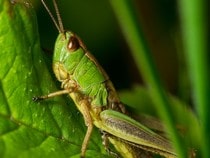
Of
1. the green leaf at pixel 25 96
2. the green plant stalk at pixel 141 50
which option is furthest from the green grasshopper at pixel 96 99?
the green plant stalk at pixel 141 50

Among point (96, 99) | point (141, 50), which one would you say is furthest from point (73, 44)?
point (141, 50)

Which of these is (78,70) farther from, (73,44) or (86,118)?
(86,118)

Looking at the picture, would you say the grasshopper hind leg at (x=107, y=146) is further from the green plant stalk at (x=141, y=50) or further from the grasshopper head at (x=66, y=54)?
the green plant stalk at (x=141, y=50)

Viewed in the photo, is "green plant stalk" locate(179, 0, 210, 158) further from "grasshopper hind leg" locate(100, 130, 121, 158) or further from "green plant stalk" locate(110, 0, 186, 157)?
"grasshopper hind leg" locate(100, 130, 121, 158)

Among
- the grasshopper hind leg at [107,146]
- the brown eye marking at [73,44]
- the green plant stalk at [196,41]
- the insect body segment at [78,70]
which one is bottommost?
the grasshopper hind leg at [107,146]

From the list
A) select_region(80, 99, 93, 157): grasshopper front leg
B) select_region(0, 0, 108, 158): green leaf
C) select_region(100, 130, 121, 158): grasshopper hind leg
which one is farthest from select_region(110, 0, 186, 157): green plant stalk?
select_region(100, 130, 121, 158): grasshopper hind leg

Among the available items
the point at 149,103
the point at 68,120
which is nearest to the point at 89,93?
the point at 68,120
